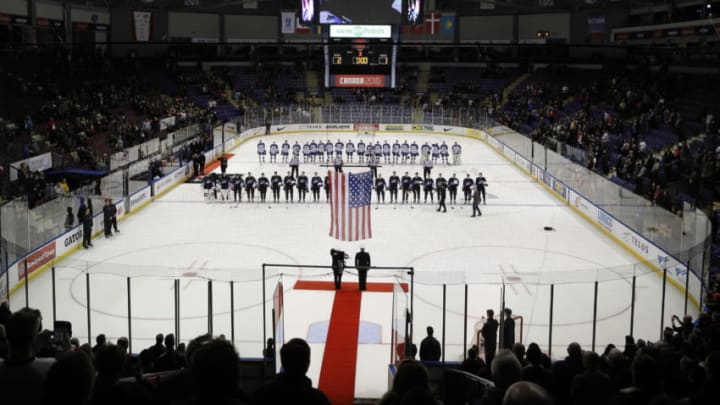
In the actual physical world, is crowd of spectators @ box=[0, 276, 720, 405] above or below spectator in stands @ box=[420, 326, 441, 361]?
above

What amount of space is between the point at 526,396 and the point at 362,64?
2423 cm

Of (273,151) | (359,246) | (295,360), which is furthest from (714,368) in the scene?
(273,151)

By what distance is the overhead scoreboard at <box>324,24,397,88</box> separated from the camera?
26.0m

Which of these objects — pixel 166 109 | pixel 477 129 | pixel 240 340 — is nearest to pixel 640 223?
pixel 240 340

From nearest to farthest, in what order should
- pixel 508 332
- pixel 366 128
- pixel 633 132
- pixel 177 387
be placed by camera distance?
pixel 177 387 → pixel 508 332 → pixel 633 132 → pixel 366 128

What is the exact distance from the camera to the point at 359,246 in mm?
20094

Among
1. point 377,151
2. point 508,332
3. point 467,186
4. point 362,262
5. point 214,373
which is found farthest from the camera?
point 377,151

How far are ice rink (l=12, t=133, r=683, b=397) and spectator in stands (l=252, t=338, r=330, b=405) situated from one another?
6740 millimetres

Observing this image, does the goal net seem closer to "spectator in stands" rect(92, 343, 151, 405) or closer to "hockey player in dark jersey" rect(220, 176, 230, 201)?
"hockey player in dark jersey" rect(220, 176, 230, 201)

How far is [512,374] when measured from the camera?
4348mm

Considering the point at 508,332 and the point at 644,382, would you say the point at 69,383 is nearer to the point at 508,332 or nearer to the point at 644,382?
the point at 644,382

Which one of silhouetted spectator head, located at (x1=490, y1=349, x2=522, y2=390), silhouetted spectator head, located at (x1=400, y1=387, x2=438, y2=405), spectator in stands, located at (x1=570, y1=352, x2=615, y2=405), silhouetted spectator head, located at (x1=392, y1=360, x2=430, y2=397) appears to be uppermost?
silhouetted spectator head, located at (x1=400, y1=387, x2=438, y2=405)

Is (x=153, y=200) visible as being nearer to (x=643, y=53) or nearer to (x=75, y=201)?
(x=75, y=201)

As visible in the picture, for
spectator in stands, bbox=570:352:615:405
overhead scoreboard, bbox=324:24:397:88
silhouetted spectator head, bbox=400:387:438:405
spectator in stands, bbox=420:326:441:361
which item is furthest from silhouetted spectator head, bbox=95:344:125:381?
overhead scoreboard, bbox=324:24:397:88
